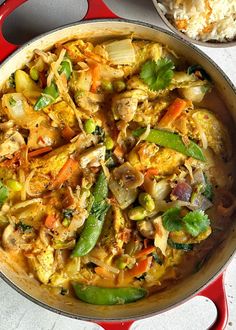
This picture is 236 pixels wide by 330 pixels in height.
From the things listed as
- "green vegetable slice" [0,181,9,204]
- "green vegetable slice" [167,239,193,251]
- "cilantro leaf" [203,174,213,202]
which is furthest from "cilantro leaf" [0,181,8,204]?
"cilantro leaf" [203,174,213,202]

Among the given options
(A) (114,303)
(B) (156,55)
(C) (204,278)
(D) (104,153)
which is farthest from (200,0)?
(A) (114,303)

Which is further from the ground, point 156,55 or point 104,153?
point 156,55

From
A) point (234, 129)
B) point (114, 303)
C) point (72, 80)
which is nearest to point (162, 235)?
point (114, 303)

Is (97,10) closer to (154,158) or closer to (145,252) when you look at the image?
(154,158)

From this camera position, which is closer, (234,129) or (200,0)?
(200,0)

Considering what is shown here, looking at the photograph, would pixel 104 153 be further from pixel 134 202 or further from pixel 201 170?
pixel 201 170

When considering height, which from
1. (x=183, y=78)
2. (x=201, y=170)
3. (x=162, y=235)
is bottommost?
(x=162, y=235)

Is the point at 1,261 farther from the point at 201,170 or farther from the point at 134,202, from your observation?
the point at 201,170
